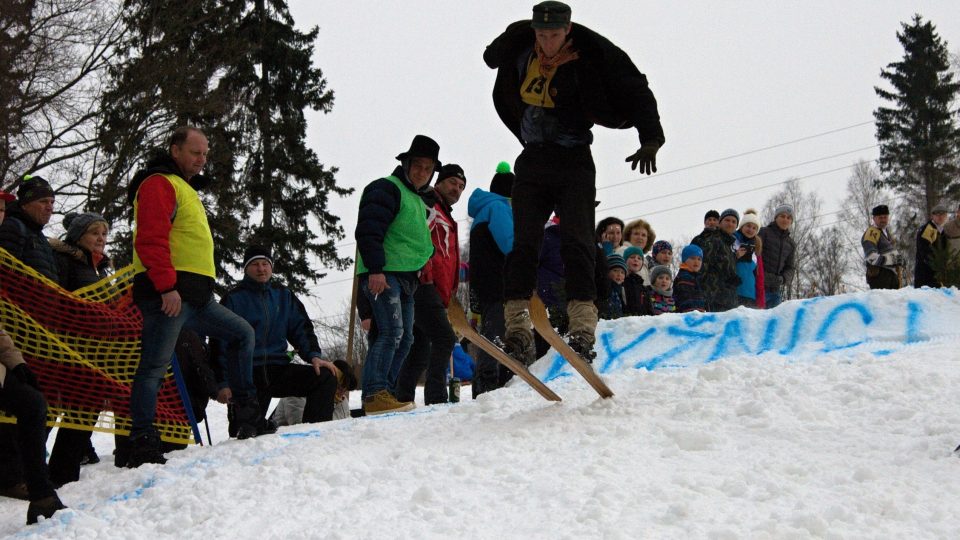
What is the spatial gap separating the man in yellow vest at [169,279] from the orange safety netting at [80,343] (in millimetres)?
665

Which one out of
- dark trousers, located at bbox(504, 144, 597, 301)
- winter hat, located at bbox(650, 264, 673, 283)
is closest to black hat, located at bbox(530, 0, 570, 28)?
dark trousers, located at bbox(504, 144, 597, 301)

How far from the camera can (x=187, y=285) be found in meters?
4.46

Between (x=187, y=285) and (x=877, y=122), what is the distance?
115ft

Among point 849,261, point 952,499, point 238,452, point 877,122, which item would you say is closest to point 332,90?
point 238,452

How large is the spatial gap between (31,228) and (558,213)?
341cm

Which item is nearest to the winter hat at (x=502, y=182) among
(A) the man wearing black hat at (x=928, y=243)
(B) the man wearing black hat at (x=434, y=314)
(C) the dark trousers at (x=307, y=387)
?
(B) the man wearing black hat at (x=434, y=314)

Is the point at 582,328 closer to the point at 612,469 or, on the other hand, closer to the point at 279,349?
the point at 612,469

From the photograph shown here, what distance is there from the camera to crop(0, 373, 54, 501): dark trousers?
11.6ft

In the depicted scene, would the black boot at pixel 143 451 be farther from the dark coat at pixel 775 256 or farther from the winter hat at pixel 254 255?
the dark coat at pixel 775 256

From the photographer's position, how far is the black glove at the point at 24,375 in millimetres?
3717

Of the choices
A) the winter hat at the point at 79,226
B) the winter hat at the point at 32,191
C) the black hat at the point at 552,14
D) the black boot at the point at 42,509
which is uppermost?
the black hat at the point at 552,14

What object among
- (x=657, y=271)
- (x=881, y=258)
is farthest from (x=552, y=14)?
(x=881, y=258)

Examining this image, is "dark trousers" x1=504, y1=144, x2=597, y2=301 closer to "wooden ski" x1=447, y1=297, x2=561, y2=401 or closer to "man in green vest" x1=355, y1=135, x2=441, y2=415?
"wooden ski" x1=447, y1=297, x2=561, y2=401

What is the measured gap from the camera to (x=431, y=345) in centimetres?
636
